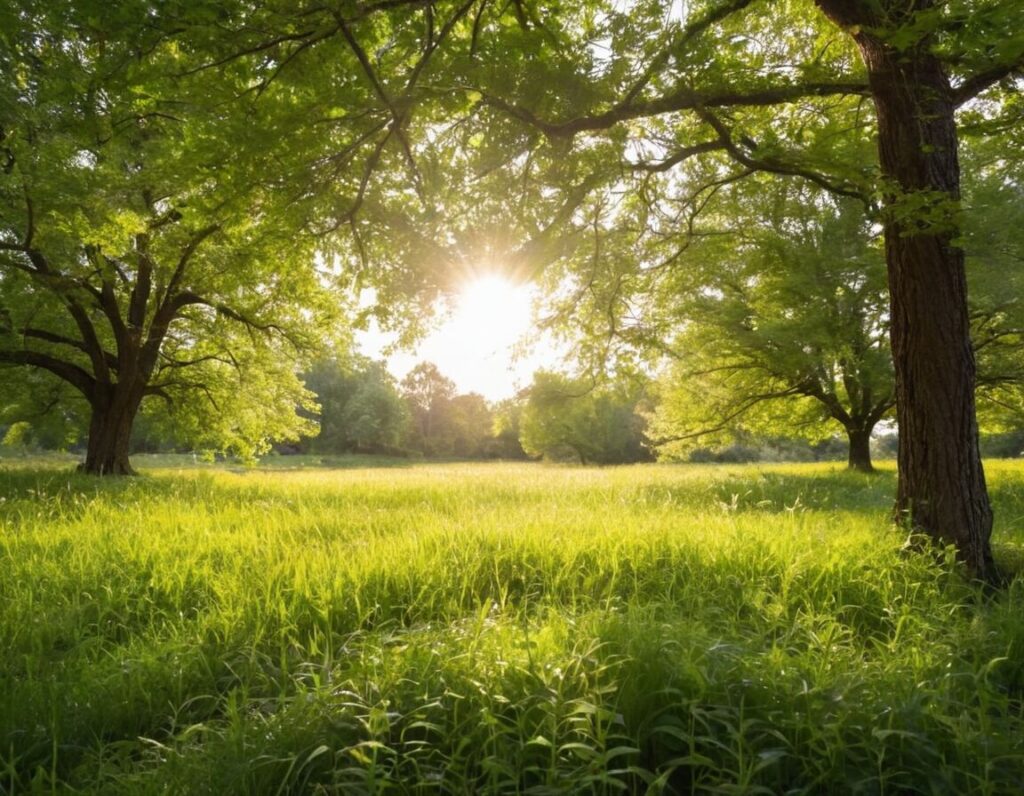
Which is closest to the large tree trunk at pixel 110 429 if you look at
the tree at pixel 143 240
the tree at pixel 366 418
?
the tree at pixel 143 240

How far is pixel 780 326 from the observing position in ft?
41.4

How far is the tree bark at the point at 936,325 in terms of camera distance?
15.5 ft

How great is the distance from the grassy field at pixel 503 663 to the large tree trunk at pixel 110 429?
29.8 feet

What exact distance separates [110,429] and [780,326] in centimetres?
1619

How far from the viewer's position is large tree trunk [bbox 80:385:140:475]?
1339 centimetres

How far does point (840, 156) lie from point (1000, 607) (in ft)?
12.9

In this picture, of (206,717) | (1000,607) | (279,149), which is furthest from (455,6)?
(1000,607)

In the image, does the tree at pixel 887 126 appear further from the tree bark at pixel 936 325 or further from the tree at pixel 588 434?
the tree at pixel 588 434

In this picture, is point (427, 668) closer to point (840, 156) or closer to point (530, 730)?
point (530, 730)

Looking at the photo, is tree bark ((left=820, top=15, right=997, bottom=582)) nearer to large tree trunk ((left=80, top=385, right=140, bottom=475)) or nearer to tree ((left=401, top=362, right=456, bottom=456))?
large tree trunk ((left=80, top=385, right=140, bottom=475))

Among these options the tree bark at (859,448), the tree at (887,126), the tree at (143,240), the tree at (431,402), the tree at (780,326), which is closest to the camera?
the tree at (143,240)

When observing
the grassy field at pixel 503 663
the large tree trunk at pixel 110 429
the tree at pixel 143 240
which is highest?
the tree at pixel 143 240

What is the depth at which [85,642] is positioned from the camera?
319cm

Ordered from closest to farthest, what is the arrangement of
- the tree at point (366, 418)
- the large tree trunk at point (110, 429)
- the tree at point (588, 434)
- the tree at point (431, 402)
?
the large tree trunk at point (110, 429), the tree at point (588, 434), the tree at point (366, 418), the tree at point (431, 402)
